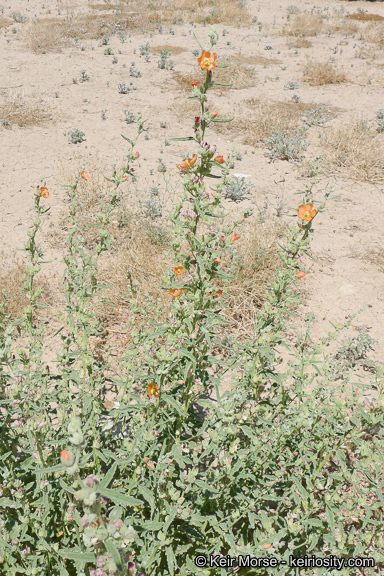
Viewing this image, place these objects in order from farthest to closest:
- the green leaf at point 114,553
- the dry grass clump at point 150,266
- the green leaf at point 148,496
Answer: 1. the dry grass clump at point 150,266
2. the green leaf at point 148,496
3. the green leaf at point 114,553

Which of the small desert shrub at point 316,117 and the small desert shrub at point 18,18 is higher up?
the small desert shrub at point 18,18

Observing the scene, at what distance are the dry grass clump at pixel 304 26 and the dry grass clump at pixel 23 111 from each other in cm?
1039

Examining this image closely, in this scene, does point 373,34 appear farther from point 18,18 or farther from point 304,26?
point 18,18

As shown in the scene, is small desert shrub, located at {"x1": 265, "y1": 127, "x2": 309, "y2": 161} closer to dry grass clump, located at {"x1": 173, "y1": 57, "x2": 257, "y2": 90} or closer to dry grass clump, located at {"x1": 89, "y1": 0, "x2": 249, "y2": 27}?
dry grass clump, located at {"x1": 173, "y1": 57, "x2": 257, "y2": 90}

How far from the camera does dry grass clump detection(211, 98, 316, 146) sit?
747 centimetres

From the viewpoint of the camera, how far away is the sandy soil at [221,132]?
463 centimetres

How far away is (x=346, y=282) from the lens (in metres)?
4.46

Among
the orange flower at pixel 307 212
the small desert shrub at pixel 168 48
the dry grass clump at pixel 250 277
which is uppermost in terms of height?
the small desert shrub at pixel 168 48

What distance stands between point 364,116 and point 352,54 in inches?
224

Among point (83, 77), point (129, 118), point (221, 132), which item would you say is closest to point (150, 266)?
point (221, 132)

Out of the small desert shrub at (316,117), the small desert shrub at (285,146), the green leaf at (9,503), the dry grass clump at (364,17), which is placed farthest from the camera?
the dry grass clump at (364,17)

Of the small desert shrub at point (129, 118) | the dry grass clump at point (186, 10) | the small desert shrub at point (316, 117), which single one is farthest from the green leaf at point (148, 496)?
the dry grass clump at point (186, 10)

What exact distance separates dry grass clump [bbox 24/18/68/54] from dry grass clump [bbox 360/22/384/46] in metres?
10.4

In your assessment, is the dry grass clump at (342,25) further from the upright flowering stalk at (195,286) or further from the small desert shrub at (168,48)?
the upright flowering stalk at (195,286)
